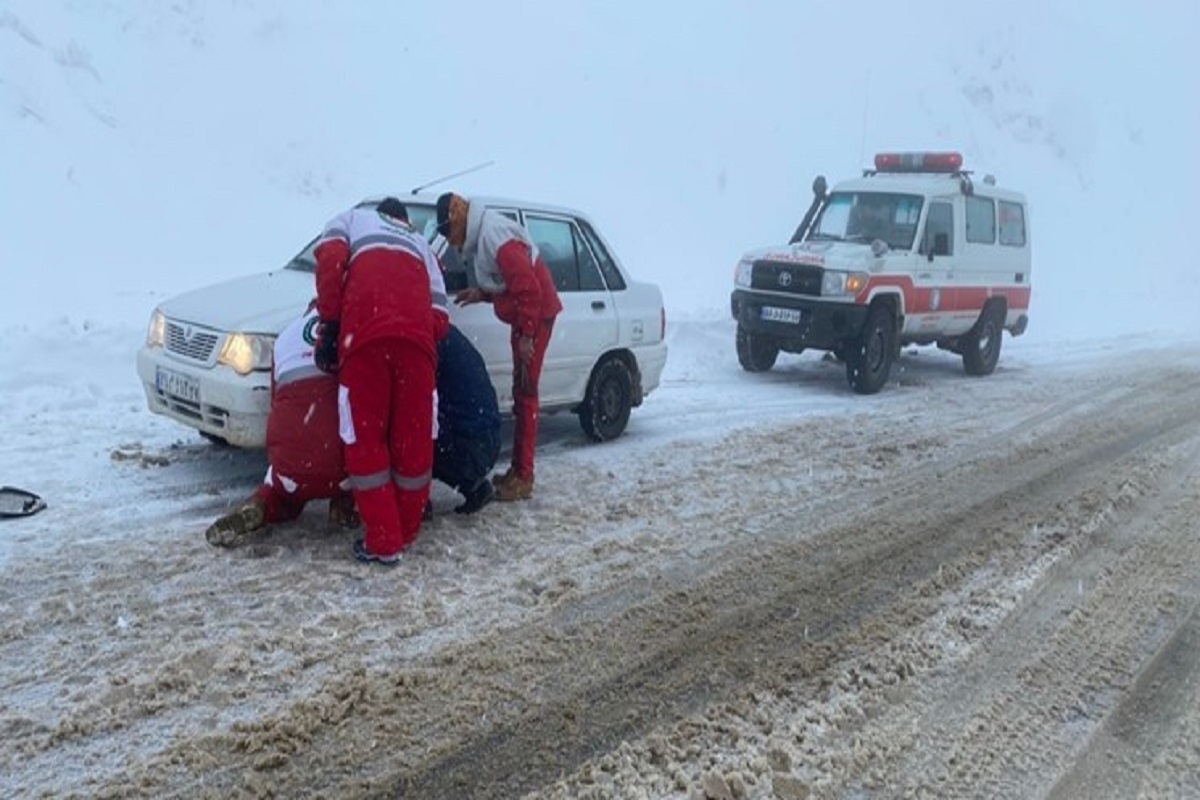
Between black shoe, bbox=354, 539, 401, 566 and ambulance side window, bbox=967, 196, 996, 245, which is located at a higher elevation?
ambulance side window, bbox=967, 196, 996, 245

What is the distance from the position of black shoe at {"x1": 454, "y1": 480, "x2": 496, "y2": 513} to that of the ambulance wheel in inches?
229

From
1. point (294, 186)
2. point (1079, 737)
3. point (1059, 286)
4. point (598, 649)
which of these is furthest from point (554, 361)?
point (1059, 286)

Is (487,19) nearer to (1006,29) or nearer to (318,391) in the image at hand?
(318,391)

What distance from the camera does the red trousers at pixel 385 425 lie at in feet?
14.4

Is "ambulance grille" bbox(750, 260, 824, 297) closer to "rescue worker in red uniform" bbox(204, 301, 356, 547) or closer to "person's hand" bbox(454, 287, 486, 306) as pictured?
"person's hand" bbox(454, 287, 486, 306)

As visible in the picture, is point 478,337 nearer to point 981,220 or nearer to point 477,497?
point 477,497

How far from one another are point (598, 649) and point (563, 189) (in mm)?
14878

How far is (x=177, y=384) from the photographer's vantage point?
5.37 meters

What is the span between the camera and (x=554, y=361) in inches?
260

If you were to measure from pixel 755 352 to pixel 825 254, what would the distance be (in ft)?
4.80

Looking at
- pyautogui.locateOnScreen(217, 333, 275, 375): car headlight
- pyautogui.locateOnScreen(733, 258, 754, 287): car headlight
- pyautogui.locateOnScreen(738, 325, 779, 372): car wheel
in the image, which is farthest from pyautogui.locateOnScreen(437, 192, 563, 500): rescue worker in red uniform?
pyautogui.locateOnScreen(738, 325, 779, 372): car wheel

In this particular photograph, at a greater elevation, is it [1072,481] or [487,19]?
[487,19]

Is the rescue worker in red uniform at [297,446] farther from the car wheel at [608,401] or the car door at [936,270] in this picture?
the car door at [936,270]

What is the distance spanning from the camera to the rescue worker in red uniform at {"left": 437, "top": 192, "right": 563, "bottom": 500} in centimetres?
538
